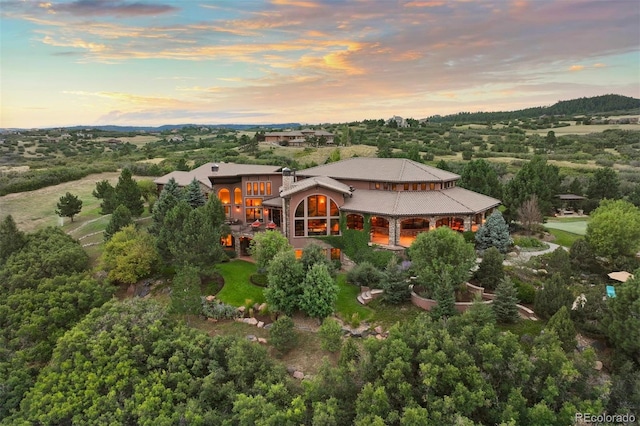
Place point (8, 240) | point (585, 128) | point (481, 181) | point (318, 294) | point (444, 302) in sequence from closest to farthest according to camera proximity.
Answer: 1. point (444, 302)
2. point (318, 294)
3. point (8, 240)
4. point (481, 181)
5. point (585, 128)

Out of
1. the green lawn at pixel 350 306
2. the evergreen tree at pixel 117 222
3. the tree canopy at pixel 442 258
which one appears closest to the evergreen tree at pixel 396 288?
the tree canopy at pixel 442 258

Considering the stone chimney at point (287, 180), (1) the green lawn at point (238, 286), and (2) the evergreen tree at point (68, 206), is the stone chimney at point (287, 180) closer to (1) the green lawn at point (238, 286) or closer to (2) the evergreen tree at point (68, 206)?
(1) the green lawn at point (238, 286)

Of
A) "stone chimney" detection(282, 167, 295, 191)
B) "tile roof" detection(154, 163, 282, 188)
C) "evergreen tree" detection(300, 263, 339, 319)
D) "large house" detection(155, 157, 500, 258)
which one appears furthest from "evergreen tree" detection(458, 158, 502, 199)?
"evergreen tree" detection(300, 263, 339, 319)

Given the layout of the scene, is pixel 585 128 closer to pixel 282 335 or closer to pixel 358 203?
pixel 358 203

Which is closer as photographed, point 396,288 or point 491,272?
point 396,288

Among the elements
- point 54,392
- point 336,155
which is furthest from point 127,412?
point 336,155

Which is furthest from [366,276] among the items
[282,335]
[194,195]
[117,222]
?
[117,222]
